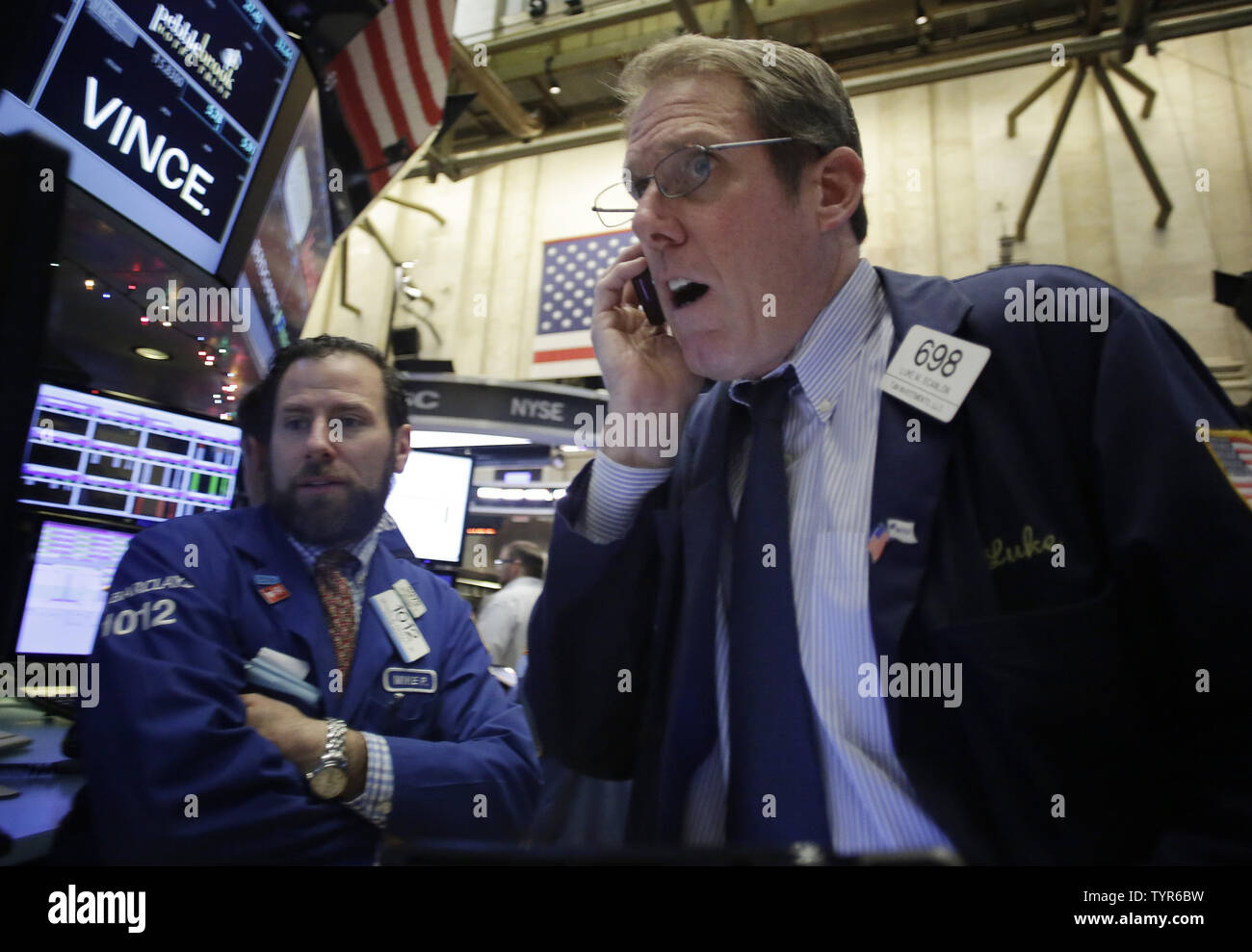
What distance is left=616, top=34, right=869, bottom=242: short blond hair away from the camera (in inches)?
36.9

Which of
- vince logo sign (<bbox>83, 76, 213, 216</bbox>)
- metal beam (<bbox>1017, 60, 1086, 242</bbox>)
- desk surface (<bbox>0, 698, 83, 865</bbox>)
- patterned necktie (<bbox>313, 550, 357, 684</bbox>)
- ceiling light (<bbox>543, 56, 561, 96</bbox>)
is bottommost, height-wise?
desk surface (<bbox>0, 698, 83, 865</bbox>)

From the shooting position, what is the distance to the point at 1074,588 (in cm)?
65

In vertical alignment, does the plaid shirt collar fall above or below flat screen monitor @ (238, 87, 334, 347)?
below

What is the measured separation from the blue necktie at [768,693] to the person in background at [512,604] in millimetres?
285

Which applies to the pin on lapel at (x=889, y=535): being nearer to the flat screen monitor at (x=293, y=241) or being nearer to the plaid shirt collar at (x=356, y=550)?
the plaid shirt collar at (x=356, y=550)

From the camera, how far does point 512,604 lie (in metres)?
1.12

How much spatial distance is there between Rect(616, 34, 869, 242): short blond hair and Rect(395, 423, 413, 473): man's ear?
0.61 metres

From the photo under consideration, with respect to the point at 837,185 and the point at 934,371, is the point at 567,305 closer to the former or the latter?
the point at 837,185

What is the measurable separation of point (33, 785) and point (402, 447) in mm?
571

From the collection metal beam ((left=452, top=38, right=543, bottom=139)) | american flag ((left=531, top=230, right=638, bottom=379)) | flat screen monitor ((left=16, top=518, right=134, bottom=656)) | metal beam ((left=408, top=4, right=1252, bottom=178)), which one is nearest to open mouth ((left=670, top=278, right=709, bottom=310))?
flat screen monitor ((left=16, top=518, right=134, bottom=656))

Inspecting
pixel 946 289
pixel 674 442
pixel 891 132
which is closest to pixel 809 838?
pixel 674 442

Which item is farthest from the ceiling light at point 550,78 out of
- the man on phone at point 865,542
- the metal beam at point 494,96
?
the man on phone at point 865,542

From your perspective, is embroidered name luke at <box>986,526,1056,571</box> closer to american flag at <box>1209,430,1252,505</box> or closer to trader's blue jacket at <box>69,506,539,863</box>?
american flag at <box>1209,430,1252,505</box>

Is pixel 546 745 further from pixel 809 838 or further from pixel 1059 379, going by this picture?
pixel 1059 379
